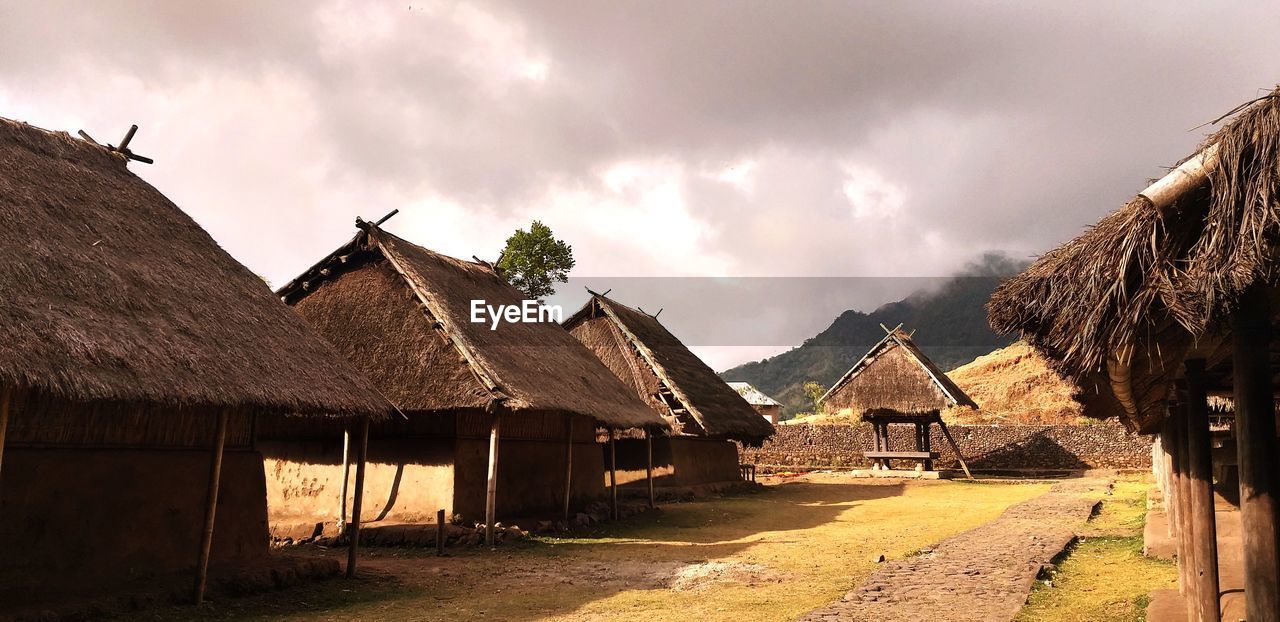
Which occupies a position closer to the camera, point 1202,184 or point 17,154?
point 1202,184

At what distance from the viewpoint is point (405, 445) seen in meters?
13.8

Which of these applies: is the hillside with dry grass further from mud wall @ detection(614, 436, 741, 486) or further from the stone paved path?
the stone paved path

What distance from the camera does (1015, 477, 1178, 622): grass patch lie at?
7344 millimetres

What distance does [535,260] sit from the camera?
120ft

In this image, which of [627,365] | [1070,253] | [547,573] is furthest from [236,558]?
[627,365]

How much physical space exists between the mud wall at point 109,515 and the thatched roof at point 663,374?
13.4 metres

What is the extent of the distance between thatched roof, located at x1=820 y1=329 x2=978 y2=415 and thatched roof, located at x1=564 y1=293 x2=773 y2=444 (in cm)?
444

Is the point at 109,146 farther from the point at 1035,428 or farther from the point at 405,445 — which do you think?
the point at 1035,428

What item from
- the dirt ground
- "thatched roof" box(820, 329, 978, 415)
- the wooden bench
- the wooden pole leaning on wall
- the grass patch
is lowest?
the dirt ground

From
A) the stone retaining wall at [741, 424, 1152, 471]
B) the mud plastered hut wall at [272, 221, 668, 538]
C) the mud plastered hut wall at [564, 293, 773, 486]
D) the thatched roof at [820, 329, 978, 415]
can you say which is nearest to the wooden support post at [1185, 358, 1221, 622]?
the mud plastered hut wall at [272, 221, 668, 538]

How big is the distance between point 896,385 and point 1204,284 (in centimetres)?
2587

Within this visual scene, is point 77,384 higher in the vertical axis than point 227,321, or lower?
lower

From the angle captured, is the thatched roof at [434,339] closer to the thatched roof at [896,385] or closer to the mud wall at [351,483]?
the mud wall at [351,483]

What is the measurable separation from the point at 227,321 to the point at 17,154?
10.2ft
